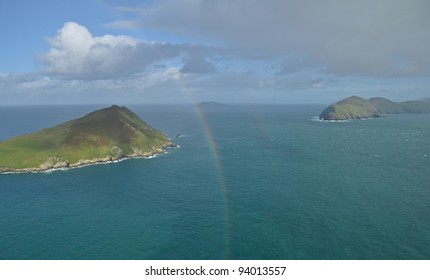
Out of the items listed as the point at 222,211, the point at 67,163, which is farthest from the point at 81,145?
the point at 222,211

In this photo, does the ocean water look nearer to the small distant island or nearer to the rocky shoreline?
the rocky shoreline

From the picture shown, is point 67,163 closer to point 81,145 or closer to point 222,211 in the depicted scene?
point 81,145

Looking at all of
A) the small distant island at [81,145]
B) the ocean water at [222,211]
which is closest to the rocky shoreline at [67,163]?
the small distant island at [81,145]

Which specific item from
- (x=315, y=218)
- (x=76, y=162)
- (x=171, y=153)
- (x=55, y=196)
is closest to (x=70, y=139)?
(x=76, y=162)

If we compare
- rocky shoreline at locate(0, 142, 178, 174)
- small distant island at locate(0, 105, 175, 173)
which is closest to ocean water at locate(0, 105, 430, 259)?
rocky shoreline at locate(0, 142, 178, 174)

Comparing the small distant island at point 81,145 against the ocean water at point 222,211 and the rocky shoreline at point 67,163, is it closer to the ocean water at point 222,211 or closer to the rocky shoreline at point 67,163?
the rocky shoreline at point 67,163
